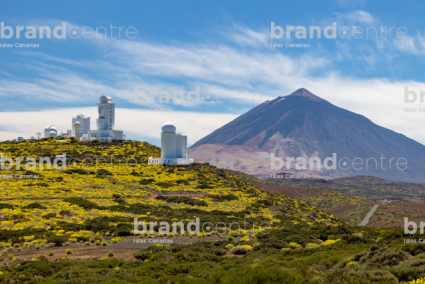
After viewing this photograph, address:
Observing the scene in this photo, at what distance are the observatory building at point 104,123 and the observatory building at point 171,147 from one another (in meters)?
16.5

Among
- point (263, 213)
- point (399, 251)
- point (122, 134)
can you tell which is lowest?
point (263, 213)

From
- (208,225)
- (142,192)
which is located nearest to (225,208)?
(208,225)

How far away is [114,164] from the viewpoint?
55.9 metres

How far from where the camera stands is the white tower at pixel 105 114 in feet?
227

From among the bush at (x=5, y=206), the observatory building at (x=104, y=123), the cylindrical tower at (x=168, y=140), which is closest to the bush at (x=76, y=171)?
the cylindrical tower at (x=168, y=140)

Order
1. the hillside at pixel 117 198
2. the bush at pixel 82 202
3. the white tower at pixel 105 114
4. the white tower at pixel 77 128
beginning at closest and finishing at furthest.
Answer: the hillside at pixel 117 198 → the bush at pixel 82 202 → the white tower at pixel 105 114 → the white tower at pixel 77 128

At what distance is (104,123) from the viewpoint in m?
70.0

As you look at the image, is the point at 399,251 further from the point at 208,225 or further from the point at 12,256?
the point at 12,256

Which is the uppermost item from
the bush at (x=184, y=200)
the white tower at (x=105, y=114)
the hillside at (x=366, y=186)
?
the white tower at (x=105, y=114)

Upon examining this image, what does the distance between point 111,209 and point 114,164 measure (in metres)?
23.2

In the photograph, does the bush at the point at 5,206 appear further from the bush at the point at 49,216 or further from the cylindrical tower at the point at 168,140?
the cylindrical tower at the point at 168,140

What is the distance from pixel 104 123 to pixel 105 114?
6.60 ft

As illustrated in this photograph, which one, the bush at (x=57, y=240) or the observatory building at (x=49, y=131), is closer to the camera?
the bush at (x=57, y=240)

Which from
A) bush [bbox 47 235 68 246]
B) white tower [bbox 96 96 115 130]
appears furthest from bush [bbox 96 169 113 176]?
bush [bbox 47 235 68 246]
